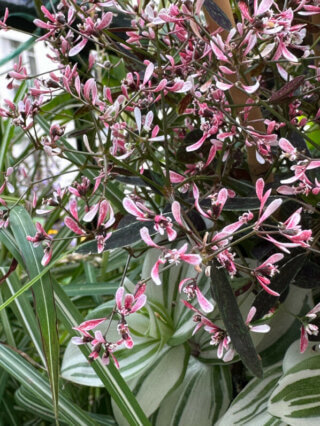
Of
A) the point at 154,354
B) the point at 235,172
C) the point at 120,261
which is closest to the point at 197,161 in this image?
the point at 235,172

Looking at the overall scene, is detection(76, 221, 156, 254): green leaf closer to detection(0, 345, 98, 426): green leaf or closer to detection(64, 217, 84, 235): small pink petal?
detection(64, 217, 84, 235): small pink petal

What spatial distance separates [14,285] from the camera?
0.42 m

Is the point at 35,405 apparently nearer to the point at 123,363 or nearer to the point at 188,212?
the point at 123,363

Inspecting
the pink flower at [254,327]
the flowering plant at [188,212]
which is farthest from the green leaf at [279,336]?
the pink flower at [254,327]

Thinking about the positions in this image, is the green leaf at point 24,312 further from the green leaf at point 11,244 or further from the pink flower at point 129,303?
the pink flower at point 129,303

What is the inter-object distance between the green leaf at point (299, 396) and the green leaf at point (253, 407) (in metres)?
0.03

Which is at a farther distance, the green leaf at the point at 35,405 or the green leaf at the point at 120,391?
the green leaf at the point at 35,405

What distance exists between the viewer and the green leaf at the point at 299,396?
29 cm

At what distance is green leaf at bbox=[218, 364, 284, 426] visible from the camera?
0.32 m

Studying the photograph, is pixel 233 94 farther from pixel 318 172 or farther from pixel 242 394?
pixel 242 394

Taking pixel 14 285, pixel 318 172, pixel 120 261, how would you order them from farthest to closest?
pixel 120 261
pixel 14 285
pixel 318 172

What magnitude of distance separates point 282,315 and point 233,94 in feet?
0.53

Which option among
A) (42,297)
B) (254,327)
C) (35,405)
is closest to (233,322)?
(254,327)

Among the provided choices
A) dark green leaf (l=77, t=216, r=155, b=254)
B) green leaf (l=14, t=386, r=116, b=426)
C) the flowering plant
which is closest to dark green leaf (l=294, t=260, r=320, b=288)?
the flowering plant
